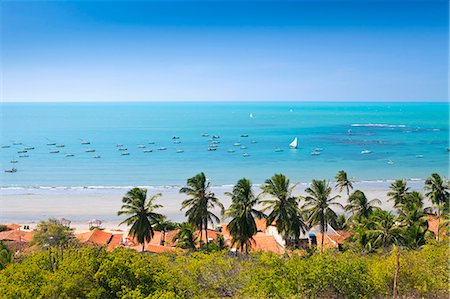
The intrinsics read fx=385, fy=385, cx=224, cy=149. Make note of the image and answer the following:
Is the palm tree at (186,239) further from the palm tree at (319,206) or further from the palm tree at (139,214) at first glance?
the palm tree at (319,206)

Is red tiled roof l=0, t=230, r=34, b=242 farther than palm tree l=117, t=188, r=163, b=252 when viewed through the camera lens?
Yes

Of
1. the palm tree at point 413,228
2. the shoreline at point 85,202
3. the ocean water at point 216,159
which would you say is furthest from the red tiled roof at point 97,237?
the ocean water at point 216,159

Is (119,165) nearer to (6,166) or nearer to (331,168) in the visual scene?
(6,166)

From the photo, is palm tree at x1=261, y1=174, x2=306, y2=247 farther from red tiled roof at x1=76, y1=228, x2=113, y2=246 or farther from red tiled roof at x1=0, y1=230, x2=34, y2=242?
red tiled roof at x1=0, y1=230, x2=34, y2=242

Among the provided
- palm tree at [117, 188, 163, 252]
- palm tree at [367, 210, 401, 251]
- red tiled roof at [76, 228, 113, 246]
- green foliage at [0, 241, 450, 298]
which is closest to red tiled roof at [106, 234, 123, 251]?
red tiled roof at [76, 228, 113, 246]

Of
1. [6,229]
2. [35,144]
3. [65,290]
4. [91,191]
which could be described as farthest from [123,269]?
[35,144]
